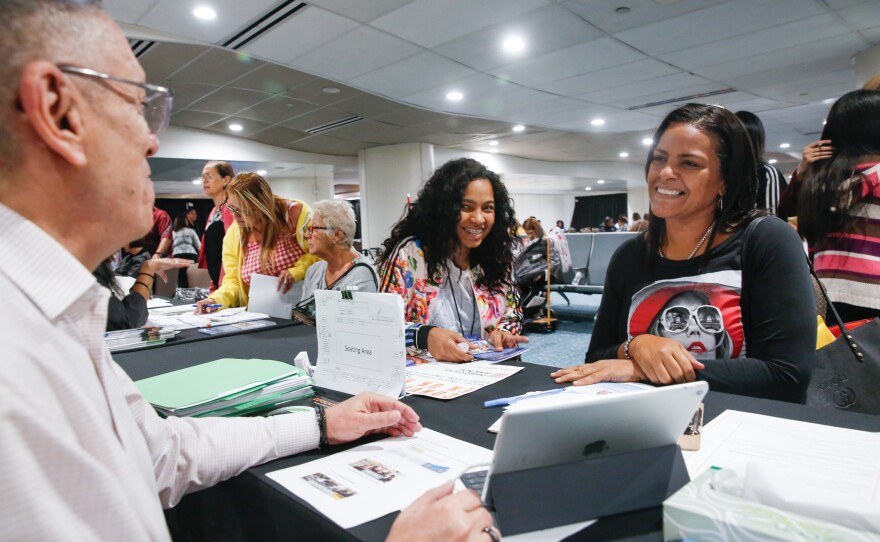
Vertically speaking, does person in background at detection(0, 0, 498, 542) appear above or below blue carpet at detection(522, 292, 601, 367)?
above

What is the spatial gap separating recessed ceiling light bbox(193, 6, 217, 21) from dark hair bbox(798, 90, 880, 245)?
4276 mm

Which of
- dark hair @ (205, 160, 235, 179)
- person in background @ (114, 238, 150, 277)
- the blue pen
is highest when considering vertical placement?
dark hair @ (205, 160, 235, 179)

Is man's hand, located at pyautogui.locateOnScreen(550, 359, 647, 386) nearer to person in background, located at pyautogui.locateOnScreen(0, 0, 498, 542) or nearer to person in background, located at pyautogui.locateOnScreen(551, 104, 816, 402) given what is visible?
person in background, located at pyautogui.locateOnScreen(551, 104, 816, 402)

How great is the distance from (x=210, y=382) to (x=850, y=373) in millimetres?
1572

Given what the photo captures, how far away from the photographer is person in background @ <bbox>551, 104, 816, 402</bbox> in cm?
122

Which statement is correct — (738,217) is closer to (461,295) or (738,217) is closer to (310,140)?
(461,295)

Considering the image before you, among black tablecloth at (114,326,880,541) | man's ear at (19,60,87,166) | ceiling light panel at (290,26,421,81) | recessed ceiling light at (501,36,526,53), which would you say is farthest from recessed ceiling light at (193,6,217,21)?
man's ear at (19,60,87,166)

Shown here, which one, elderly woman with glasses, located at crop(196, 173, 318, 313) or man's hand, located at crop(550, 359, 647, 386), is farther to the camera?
elderly woman with glasses, located at crop(196, 173, 318, 313)

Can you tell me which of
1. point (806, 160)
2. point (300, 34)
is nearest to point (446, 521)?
point (806, 160)

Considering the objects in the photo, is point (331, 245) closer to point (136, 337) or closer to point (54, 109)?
point (136, 337)

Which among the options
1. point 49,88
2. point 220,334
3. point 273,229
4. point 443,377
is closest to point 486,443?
point 443,377

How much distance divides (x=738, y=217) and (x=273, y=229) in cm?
246

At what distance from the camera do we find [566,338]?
208 inches

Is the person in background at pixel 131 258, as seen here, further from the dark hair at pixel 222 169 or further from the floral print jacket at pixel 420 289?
the floral print jacket at pixel 420 289
